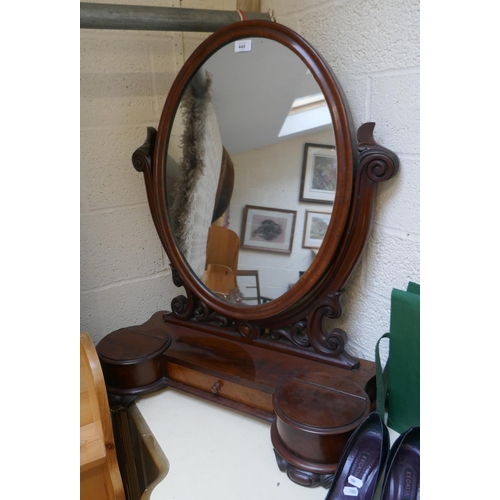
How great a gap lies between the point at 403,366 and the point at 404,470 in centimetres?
18

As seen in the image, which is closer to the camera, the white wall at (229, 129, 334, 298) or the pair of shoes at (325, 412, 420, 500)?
the pair of shoes at (325, 412, 420, 500)

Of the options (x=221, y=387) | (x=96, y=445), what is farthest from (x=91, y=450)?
(x=221, y=387)

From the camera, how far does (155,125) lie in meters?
1.09

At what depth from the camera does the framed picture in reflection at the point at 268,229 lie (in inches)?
34.1

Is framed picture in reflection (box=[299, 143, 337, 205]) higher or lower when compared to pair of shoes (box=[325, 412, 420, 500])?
higher

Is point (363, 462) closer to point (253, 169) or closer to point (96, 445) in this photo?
point (96, 445)

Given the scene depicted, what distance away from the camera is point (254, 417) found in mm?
829

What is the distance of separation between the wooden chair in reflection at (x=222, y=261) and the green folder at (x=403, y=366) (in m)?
0.34

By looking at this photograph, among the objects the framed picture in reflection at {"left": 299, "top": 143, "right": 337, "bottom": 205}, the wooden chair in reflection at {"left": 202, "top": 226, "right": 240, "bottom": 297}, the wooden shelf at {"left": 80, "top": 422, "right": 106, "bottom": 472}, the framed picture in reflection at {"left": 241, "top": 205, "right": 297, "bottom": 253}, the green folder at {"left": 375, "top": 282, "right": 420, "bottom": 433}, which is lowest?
the wooden shelf at {"left": 80, "top": 422, "right": 106, "bottom": 472}

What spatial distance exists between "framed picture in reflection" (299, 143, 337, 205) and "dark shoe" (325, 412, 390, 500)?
0.40m

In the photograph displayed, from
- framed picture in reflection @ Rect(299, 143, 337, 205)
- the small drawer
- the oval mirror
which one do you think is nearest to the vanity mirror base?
the small drawer

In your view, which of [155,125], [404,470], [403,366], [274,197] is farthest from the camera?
[155,125]

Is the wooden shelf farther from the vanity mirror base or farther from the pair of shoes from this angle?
the pair of shoes

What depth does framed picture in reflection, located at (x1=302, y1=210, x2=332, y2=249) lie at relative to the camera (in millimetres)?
818
